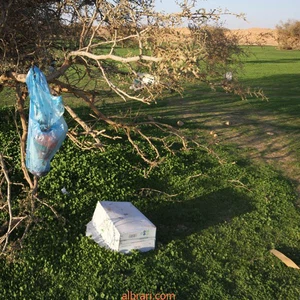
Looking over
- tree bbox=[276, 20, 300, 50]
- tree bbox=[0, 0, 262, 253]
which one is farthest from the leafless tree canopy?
tree bbox=[276, 20, 300, 50]

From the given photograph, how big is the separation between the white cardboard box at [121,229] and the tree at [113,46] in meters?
0.83

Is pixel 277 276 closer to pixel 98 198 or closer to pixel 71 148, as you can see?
pixel 98 198

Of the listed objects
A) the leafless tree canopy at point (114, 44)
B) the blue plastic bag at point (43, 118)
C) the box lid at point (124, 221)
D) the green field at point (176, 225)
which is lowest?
the green field at point (176, 225)

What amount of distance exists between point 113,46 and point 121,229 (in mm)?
1857

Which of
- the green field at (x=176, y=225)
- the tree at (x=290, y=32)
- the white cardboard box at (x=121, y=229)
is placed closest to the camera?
the green field at (x=176, y=225)

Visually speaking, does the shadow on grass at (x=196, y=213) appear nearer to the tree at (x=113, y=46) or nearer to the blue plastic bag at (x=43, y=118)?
the tree at (x=113, y=46)

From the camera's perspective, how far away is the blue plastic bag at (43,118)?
317 cm

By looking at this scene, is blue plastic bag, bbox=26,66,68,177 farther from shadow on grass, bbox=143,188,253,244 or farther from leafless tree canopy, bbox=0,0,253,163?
shadow on grass, bbox=143,188,253,244

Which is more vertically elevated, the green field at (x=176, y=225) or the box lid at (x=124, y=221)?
the box lid at (x=124, y=221)

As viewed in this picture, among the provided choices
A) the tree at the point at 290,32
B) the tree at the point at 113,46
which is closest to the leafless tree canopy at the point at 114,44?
the tree at the point at 113,46

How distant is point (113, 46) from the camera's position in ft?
11.6

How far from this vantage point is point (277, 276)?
4.19m

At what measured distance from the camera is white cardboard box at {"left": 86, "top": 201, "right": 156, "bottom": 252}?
162 inches

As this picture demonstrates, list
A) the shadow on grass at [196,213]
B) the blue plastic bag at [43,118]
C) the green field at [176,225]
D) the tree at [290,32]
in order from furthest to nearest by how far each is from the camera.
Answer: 1. the tree at [290,32]
2. the shadow on grass at [196,213]
3. the green field at [176,225]
4. the blue plastic bag at [43,118]
